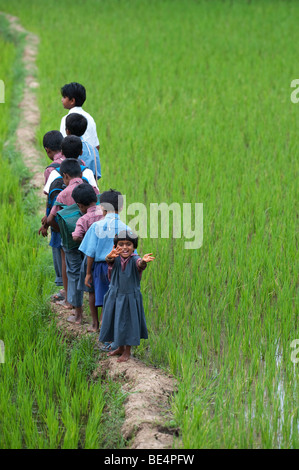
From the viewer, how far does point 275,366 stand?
3.22m

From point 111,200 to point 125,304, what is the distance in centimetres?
53

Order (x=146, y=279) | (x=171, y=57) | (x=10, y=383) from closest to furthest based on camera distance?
1. (x=10, y=383)
2. (x=146, y=279)
3. (x=171, y=57)

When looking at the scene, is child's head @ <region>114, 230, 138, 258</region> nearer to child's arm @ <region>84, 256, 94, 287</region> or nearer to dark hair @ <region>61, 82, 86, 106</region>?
child's arm @ <region>84, 256, 94, 287</region>

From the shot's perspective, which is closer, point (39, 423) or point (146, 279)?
point (39, 423)

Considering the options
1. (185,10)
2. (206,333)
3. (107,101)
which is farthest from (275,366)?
(185,10)

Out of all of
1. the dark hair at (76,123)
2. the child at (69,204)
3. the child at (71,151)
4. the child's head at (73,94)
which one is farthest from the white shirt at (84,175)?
the child's head at (73,94)

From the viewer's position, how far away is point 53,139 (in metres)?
4.00

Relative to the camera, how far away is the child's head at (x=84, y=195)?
3521 mm

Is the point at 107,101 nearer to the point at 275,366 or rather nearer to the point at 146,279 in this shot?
the point at 146,279

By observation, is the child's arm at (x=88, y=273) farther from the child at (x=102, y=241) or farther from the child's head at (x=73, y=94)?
the child's head at (x=73, y=94)

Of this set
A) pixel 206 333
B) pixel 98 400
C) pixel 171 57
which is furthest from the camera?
pixel 171 57

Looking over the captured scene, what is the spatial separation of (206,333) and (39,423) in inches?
41.6

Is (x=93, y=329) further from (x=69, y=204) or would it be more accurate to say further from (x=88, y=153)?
(x=88, y=153)
